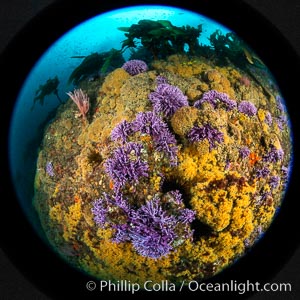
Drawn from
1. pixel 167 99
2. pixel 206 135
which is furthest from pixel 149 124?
pixel 206 135

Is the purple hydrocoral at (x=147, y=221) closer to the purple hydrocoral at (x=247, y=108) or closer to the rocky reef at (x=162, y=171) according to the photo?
the rocky reef at (x=162, y=171)

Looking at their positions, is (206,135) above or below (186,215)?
above

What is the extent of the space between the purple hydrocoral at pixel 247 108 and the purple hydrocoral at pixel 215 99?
0.18 feet

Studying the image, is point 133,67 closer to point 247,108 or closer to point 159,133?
point 159,133

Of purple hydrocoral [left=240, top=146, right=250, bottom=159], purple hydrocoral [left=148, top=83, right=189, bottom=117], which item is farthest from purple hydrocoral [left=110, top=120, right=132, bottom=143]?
purple hydrocoral [left=240, top=146, right=250, bottom=159]

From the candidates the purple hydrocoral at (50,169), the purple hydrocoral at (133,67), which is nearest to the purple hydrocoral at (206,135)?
the purple hydrocoral at (133,67)

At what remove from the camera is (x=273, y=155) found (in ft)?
9.03

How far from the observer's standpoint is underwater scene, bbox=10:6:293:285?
8.03 ft

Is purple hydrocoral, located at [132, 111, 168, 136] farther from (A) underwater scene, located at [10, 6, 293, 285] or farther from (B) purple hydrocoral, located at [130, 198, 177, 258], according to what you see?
(B) purple hydrocoral, located at [130, 198, 177, 258]

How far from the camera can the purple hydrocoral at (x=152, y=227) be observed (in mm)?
2434

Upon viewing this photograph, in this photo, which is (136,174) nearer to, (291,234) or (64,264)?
(64,264)

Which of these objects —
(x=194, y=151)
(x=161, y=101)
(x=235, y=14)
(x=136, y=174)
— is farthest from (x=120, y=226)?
(x=235, y=14)

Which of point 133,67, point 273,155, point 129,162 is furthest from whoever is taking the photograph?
point 273,155

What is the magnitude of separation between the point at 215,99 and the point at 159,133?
16.8 inches
